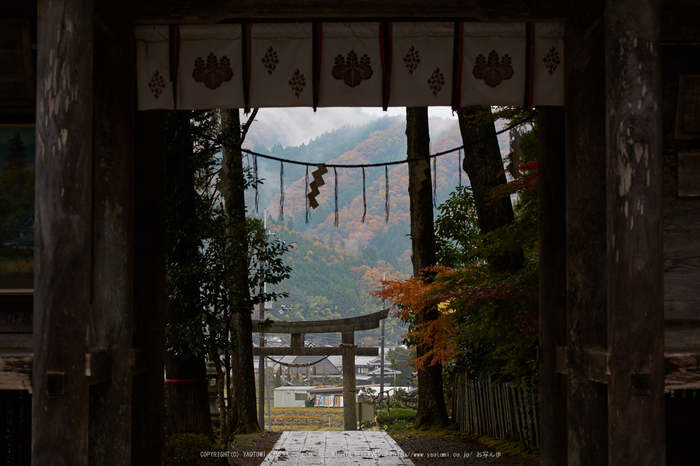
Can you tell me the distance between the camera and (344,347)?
18359 mm

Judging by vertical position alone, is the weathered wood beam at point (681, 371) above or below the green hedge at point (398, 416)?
above

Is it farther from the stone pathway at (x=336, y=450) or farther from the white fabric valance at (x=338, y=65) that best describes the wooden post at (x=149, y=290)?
the stone pathway at (x=336, y=450)

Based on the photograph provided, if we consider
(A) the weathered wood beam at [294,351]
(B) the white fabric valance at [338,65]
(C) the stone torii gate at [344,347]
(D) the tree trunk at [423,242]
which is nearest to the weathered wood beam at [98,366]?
(B) the white fabric valance at [338,65]

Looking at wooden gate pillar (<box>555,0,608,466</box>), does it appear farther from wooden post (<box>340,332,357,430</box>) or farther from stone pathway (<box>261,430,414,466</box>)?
wooden post (<box>340,332,357,430</box>)

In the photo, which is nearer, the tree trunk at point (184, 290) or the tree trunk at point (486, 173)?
the tree trunk at point (184, 290)

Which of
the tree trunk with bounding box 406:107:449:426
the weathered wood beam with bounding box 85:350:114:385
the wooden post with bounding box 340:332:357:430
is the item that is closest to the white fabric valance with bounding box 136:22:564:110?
the weathered wood beam with bounding box 85:350:114:385

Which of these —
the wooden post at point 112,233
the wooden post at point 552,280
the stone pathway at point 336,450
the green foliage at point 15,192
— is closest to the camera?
the wooden post at point 112,233

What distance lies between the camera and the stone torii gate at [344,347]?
18.3 metres

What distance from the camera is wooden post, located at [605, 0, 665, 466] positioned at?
3.42m

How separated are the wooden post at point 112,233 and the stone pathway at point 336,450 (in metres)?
4.87

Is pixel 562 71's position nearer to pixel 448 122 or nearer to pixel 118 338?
pixel 118 338

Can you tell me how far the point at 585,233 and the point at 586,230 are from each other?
0.07 ft

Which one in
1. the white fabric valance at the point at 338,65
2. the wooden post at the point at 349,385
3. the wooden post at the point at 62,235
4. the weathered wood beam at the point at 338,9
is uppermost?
the weathered wood beam at the point at 338,9

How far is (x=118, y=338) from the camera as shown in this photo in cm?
417
